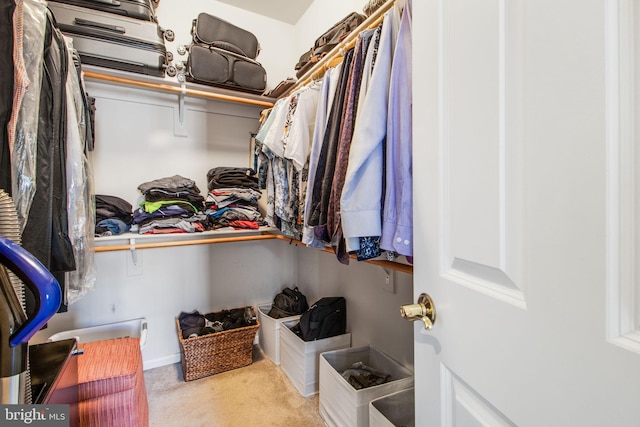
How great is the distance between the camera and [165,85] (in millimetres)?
1765

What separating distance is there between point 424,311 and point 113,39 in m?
1.96

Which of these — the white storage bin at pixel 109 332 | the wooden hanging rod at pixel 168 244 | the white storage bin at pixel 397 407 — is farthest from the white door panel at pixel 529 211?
the white storage bin at pixel 109 332

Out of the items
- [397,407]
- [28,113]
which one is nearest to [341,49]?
[28,113]

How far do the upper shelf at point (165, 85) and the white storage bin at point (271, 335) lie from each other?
149cm

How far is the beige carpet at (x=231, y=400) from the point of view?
1.49m

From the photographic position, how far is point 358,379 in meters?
1.44

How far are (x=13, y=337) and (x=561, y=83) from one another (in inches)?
28.1

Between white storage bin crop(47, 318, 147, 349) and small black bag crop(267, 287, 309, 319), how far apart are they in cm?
84

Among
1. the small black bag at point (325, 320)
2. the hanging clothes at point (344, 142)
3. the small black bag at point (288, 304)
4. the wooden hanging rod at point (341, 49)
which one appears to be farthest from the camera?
the small black bag at point (288, 304)

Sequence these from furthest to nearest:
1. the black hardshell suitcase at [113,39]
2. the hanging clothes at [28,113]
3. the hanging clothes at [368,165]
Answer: the black hardshell suitcase at [113,39]
the hanging clothes at [368,165]
the hanging clothes at [28,113]

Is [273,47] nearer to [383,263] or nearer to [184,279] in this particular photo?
[184,279]

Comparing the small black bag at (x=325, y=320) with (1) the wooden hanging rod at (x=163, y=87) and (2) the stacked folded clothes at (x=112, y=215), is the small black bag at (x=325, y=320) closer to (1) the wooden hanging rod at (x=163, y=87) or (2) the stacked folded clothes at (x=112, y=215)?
(2) the stacked folded clothes at (x=112, y=215)

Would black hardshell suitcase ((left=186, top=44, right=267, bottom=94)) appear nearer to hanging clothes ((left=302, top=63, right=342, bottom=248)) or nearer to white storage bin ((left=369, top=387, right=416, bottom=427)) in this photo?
hanging clothes ((left=302, top=63, right=342, bottom=248))

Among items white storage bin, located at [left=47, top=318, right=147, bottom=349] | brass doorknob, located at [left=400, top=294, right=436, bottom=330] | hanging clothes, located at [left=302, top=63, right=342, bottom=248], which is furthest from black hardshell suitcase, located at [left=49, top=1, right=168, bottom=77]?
brass doorknob, located at [left=400, top=294, right=436, bottom=330]
